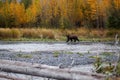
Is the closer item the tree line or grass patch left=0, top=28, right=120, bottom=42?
grass patch left=0, top=28, right=120, bottom=42

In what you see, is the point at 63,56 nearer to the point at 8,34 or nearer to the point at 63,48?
the point at 63,48

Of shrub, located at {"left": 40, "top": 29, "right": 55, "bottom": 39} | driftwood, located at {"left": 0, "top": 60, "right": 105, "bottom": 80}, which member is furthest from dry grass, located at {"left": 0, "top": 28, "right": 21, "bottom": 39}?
driftwood, located at {"left": 0, "top": 60, "right": 105, "bottom": 80}

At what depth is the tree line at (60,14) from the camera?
229 feet

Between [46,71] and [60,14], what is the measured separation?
7370cm

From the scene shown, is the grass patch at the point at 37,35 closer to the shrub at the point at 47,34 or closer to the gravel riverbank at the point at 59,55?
the shrub at the point at 47,34

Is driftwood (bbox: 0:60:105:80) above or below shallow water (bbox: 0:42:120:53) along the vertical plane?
above

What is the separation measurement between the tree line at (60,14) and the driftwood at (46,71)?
58202 millimetres

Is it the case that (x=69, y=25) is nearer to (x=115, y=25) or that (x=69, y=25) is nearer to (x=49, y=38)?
(x=115, y=25)

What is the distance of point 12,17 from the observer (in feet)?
231

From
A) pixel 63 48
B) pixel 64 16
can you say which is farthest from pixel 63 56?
pixel 64 16

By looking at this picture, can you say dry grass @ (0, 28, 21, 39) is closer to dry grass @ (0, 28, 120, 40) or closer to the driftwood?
dry grass @ (0, 28, 120, 40)

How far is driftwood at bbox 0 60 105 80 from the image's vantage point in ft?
20.2

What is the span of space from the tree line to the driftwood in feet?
191

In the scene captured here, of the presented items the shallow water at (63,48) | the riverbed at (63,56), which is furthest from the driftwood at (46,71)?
the shallow water at (63,48)
